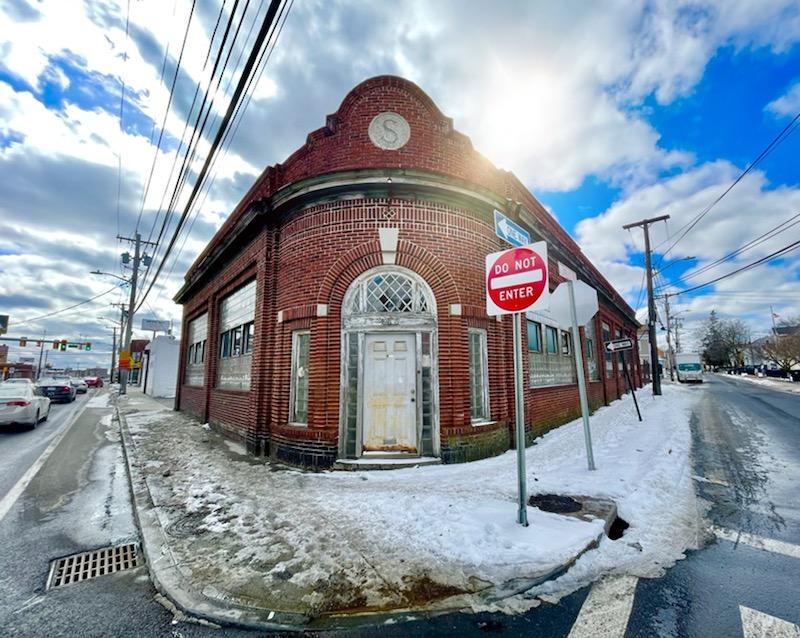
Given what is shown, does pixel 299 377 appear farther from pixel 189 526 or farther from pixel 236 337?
pixel 236 337

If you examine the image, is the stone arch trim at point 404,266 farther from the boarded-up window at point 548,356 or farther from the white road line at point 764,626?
the white road line at point 764,626

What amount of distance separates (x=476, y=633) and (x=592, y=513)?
2.46 meters

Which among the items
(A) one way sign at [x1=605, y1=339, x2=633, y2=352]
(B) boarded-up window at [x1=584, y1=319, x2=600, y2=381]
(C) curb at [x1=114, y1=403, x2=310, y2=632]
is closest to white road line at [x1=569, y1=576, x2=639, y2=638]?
(C) curb at [x1=114, y1=403, x2=310, y2=632]

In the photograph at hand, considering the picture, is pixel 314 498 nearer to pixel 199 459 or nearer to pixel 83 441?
pixel 199 459

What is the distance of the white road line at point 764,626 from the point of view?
7.86 ft

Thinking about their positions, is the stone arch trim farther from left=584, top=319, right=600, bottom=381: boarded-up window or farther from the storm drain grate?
left=584, top=319, right=600, bottom=381: boarded-up window

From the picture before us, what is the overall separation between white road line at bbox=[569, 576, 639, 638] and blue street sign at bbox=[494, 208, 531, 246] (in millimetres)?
3469

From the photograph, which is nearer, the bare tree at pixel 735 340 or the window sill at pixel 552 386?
the window sill at pixel 552 386

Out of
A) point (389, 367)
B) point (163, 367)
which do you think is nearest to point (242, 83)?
point (389, 367)

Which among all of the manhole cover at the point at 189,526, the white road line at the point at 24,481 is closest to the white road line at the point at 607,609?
the manhole cover at the point at 189,526

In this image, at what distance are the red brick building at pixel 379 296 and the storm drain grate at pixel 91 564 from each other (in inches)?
125

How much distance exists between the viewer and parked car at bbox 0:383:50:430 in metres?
11.0

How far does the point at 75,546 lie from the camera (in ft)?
13.1

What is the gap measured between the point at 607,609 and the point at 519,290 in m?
2.83
